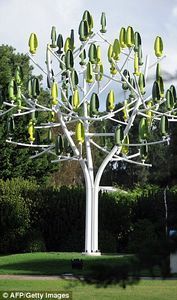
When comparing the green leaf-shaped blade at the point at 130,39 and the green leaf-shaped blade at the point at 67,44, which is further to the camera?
the green leaf-shaped blade at the point at 67,44

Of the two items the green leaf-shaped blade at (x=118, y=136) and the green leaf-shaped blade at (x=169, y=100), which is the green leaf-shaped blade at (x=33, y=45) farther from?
the green leaf-shaped blade at (x=169, y=100)

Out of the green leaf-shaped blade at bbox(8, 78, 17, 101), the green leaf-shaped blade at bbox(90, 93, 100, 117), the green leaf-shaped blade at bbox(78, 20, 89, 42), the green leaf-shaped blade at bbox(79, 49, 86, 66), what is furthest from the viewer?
the green leaf-shaped blade at bbox(79, 49, 86, 66)

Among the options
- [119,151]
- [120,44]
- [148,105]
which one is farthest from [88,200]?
[120,44]

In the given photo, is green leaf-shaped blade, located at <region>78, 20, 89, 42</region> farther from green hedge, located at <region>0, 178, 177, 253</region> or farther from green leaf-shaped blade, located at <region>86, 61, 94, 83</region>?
green hedge, located at <region>0, 178, 177, 253</region>

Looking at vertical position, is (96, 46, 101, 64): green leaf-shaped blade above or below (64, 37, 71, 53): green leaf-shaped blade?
below

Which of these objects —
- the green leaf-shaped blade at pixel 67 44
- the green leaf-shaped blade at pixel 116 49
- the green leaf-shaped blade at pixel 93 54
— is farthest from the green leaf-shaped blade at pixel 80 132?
the green leaf-shaped blade at pixel 67 44

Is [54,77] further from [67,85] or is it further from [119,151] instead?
[119,151]

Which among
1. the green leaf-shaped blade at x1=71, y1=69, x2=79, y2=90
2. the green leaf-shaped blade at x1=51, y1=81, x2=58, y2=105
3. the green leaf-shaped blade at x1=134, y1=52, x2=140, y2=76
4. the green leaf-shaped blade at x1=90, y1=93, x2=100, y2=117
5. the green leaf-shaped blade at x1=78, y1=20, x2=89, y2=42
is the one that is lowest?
the green leaf-shaped blade at x1=90, y1=93, x2=100, y2=117

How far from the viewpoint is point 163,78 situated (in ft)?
7.12

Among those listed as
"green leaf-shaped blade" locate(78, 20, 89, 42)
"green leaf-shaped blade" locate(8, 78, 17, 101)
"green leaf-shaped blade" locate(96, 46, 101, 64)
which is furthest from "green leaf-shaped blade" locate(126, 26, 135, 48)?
"green leaf-shaped blade" locate(8, 78, 17, 101)

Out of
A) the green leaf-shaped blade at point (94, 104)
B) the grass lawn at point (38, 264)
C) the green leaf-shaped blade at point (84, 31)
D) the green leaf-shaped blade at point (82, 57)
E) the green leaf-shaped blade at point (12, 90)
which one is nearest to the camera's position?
the grass lawn at point (38, 264)

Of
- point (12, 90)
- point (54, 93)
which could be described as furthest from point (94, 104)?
point (12, 90)

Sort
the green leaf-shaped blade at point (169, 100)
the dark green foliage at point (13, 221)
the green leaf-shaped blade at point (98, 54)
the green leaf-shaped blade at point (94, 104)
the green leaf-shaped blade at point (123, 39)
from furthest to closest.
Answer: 1. the dark green foliage at point (13, 221)
2. the green leaf-shaped blade at point (98, 54)
3. the green leaf-shaped blade at point (123, 39)
4. the green leaf-shaped blade at point (94, 104)
5. the green leaf-shaped blade at point (169, 100)

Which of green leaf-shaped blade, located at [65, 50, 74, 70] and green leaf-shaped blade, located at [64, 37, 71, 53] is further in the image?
green leaf-shaped blade, located at [64, 37, 71, 53]
